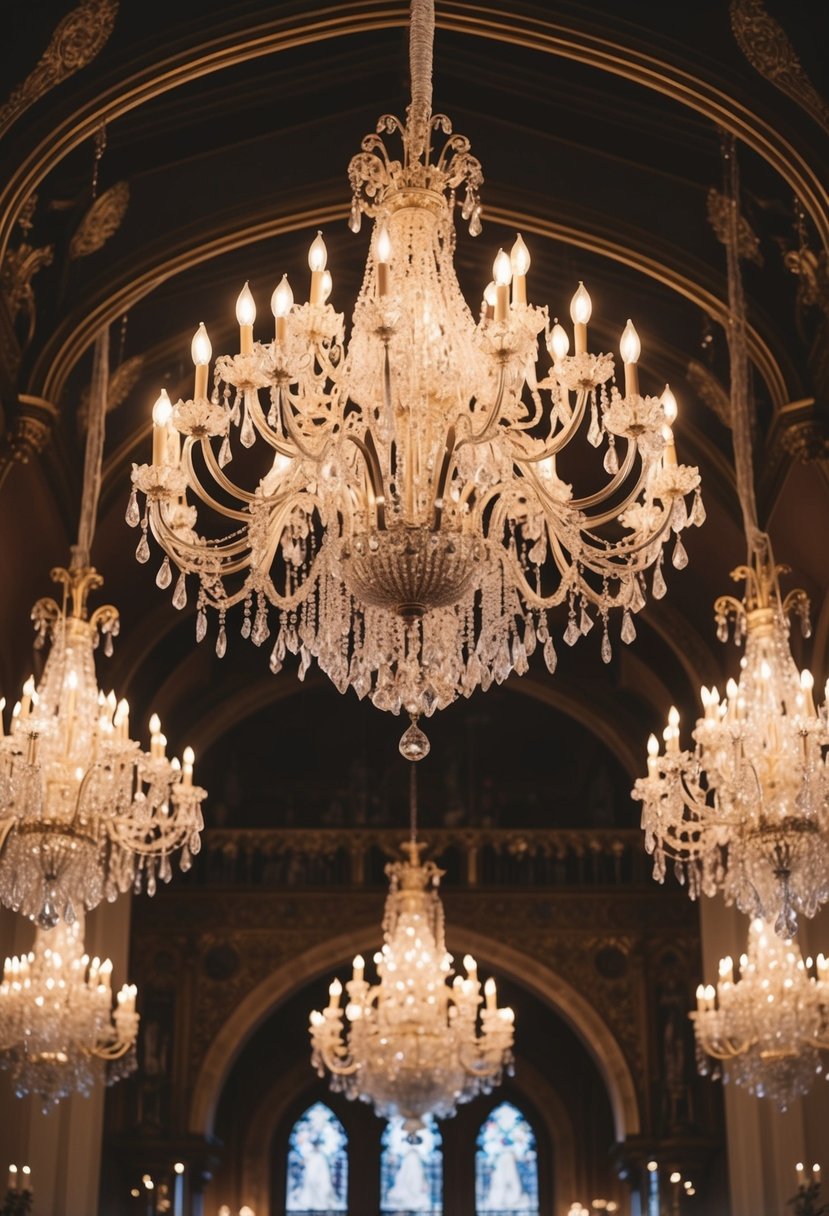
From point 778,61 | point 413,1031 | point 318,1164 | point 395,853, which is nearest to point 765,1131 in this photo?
point 413,1031

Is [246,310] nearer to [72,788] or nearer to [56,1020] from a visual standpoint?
[72,788]

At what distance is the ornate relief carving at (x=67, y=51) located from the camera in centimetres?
1075

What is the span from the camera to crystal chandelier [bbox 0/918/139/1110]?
12.9 meters

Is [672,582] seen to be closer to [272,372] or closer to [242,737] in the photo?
[242,737]

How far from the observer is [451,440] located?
7.55 metres

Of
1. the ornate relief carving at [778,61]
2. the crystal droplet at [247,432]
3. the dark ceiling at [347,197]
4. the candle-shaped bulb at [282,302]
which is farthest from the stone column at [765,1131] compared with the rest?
the candle-shaped bulb at [282,302]

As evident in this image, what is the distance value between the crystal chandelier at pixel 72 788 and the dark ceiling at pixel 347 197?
1435mm

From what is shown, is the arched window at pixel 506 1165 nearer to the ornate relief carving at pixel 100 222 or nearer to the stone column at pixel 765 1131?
the stone column at pixel 765 1131

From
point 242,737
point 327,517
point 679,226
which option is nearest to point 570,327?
point 679,226

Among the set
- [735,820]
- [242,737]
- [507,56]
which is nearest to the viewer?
[735,820]

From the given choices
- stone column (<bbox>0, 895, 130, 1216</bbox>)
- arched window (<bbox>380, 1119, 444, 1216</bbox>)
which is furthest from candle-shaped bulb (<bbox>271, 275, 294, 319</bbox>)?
arched window (<bbox>380, 1119, 444, 1216</bbox>)

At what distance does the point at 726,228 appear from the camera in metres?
12.3

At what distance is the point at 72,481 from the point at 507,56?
479cm

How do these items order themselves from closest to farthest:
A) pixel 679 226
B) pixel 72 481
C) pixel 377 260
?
pixel 377 260
pixel 679 226
pixel 72 481
